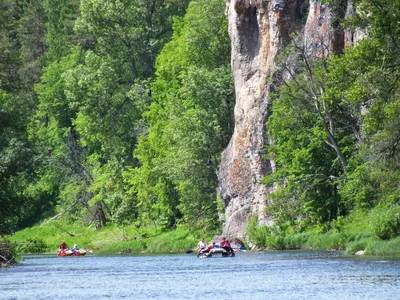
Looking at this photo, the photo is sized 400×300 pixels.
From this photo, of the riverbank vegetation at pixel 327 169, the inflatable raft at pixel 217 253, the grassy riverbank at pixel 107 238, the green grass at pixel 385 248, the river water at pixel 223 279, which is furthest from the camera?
the grassy riverbank at pixel 107 238

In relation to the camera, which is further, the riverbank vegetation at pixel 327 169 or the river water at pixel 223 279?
the riverbank vegetation at pixel 327 169

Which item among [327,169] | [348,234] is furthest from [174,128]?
[348,234]

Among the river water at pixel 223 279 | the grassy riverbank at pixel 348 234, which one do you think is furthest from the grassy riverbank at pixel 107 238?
the river water at pixel 223 279

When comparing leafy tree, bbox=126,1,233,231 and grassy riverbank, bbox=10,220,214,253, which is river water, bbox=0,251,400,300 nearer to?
grassy riverbank, bbox=10,220,214,253

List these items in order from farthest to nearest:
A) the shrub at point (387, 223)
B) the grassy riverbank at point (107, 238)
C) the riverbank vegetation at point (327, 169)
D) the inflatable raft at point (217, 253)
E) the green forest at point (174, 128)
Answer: the grassy riverbank at point (107, 238) < the inflatable raft at point (217, 253) < the shrub at point (387, 223) < the riverbank vegetation at point (327, 169) < the green forest at point (174, 128)

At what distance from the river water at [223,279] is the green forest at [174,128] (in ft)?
13.6

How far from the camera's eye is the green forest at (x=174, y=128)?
4628 cm


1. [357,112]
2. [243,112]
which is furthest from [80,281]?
[243,112]

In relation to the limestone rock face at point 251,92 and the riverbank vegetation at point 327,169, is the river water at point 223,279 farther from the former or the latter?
the limestone rock face at point 251,92

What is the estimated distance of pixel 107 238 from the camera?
3243 inches

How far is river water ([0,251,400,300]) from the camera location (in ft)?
106

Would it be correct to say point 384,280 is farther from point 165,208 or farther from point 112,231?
point 112,231

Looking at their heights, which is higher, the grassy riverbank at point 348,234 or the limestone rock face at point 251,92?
the limestone rock face at point 251,92

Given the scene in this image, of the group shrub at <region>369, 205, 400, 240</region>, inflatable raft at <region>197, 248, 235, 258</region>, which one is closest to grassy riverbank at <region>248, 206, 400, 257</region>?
shrub at <region>369, 205, 400, 240</region>
